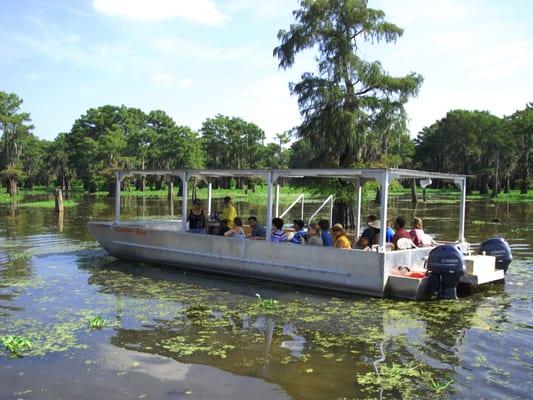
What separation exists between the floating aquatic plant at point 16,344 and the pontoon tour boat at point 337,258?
18.2 feet

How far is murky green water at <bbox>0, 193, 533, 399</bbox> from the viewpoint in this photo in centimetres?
649

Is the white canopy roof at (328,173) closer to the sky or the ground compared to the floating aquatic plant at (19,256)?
closer to the sky

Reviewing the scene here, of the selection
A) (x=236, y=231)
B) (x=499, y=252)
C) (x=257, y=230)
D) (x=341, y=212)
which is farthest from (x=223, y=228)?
(x=341, y=212)

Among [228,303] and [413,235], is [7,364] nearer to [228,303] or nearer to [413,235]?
[228,303]

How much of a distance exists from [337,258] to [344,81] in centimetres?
1214

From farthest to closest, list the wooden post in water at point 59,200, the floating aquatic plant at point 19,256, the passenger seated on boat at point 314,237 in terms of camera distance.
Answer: the wooden post in water at point 59,200 → the floating aquatic plant at point 19,256 → the passenger seated on boat at point 314,237

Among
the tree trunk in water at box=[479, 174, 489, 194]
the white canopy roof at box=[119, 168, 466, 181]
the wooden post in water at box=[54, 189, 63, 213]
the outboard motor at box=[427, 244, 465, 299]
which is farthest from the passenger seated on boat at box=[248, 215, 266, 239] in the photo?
the tree trunk in water at box=[479, 174, 489, 194]

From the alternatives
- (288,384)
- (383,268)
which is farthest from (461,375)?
(383,268)

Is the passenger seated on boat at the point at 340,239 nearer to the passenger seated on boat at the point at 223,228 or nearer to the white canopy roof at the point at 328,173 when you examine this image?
the white canopy roof at the point at 328,173

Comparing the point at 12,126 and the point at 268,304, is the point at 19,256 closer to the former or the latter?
the point at 268,304

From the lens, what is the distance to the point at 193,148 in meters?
75.3

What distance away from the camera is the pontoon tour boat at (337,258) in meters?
10.8

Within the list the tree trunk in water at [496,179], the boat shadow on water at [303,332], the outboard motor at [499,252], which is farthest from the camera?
the tree trunk in water at [496,179]

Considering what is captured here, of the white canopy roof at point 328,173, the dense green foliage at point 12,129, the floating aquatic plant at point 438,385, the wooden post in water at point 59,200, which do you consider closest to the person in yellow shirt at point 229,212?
the white canopy roof at point 328,173
